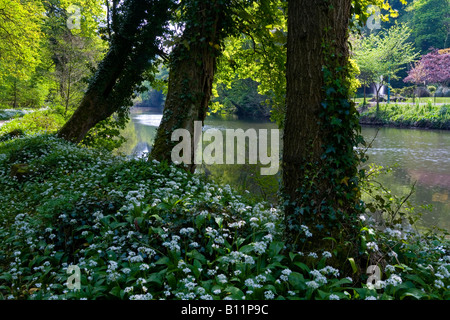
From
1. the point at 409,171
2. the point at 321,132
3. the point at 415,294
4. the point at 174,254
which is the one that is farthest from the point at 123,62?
the point at 409,171

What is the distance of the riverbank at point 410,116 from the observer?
1132 inches

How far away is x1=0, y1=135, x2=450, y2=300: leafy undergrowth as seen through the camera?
275cm

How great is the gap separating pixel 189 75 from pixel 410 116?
30752 mm

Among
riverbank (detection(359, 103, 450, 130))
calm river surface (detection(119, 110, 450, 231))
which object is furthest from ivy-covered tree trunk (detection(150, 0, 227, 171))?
riverbank (detection(359, 103, 450, 130))

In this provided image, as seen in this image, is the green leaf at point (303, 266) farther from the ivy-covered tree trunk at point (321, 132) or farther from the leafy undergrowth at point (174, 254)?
the ivy-covered tree trunk at point (321, 132)

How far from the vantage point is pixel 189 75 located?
621 cm

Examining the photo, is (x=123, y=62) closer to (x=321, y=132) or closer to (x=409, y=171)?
(x=321, y=132)

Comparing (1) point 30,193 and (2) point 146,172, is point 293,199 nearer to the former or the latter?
(2) point 146,172

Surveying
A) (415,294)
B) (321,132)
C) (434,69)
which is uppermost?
(434,69)

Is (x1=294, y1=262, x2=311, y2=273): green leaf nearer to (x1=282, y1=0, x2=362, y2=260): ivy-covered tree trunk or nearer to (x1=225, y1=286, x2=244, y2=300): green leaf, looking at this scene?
(x1=282, y1=0, x2=362, y2=260): ivy-covered tree trunk

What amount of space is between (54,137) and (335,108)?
8316 millimetres

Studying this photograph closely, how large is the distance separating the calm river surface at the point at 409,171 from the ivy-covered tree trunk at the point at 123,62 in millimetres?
1659

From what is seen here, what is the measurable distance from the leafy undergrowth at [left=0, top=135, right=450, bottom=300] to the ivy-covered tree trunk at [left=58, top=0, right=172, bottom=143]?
189 inches
